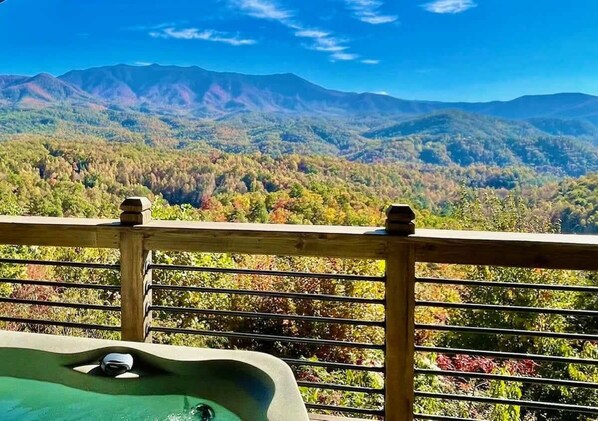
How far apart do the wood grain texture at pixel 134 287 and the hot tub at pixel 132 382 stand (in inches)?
10.4

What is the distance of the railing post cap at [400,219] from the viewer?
6.35 feet

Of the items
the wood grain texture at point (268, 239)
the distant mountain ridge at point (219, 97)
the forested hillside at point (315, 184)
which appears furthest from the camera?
the distant mountain ridge at point (219, 97)

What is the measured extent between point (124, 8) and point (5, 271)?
43.2 ft

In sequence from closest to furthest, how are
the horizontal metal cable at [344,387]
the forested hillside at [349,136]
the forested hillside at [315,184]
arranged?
the horizontal metal cable at [344,387] < the forested hillside at [315,184] < the forested hillside at [349,136]

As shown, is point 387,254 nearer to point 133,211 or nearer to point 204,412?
point 204,412

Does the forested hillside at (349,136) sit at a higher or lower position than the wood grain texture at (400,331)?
higher

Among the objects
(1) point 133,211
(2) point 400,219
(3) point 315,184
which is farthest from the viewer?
(3) point 315,184

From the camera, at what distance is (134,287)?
7.14 ft

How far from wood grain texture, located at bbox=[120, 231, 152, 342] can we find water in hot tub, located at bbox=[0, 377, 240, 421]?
396 mm

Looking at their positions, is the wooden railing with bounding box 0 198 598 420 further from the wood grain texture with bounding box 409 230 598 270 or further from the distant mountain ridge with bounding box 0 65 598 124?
the distant mountain ridge with bounding box 0 65 598 124

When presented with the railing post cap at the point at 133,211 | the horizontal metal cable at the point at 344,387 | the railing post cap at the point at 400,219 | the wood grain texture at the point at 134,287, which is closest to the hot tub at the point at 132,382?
the wood grain texture at the point at 134,287

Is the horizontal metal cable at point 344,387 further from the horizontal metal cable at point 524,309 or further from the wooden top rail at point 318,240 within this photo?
the wooden top rail at point 318,240

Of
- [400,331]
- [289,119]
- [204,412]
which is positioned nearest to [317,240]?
[400,331]

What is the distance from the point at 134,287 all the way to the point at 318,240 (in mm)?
788
